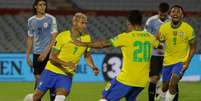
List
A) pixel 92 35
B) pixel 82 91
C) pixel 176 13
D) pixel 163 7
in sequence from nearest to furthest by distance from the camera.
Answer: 1. pixel 176 13
2. pixel 163 7
3. pixel 82 91
4. pixel 92 35

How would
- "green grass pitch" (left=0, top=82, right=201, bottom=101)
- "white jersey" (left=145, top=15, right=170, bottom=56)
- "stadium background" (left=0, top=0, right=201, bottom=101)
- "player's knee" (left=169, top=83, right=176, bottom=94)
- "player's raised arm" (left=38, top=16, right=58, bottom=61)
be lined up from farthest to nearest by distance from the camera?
"stadium background" (left=0, top=0, right=201, bottom=101) → "green grass pitch" (left=0, top=82, right=201, bottom=101) → "white jersey" (left=145, top=15, right=170, bottom=56) → "player's knee" (left=169, top=83, right=176, bottom=94) → "player's raised arm" (left=38, top=16, right=58, bottom=61)

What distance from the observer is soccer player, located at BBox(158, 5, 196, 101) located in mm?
9969

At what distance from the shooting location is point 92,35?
20719 mm

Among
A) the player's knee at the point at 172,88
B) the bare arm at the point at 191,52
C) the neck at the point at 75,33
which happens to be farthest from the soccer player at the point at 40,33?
the bare arm at the point at 191,52

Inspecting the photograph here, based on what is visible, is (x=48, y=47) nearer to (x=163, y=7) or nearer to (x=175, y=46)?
(x=175, y=46)

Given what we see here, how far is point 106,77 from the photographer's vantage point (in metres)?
16.0

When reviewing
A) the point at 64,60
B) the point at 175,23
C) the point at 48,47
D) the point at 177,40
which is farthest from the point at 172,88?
the point at 64,60

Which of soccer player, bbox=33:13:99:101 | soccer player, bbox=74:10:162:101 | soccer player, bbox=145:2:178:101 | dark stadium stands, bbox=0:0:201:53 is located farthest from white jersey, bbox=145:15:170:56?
dark stadium stands, bbox=0:0:201:53

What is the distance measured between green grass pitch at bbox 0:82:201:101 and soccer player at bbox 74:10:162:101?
14.6ft

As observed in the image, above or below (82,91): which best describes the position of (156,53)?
above

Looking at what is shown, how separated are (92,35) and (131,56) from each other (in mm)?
12981

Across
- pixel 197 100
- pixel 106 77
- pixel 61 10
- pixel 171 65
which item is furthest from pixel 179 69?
pixel 61 10

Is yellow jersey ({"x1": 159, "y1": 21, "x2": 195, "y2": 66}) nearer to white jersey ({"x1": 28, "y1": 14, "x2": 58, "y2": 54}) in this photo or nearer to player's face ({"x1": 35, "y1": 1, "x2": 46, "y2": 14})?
white jersey ({"x1": 28, "y1": 14, "x2": 58, "y2": 54})

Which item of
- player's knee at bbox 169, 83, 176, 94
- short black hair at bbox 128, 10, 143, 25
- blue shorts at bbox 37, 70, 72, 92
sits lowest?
player's knee at bbox 169, 83, 176, 94
